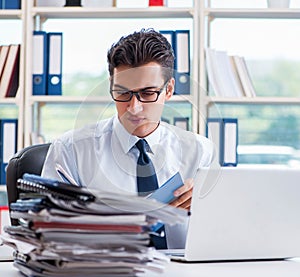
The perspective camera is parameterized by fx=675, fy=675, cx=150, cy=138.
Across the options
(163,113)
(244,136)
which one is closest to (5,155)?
(244,136)

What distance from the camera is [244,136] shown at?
11.5 feet

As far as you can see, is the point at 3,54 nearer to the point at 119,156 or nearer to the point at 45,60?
the point at 45,60

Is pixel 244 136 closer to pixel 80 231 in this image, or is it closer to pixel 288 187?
pixel 288 187

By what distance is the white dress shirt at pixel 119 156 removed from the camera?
1.60 m

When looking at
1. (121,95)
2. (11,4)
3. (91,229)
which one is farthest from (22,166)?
(11,4)

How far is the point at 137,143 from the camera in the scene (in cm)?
178

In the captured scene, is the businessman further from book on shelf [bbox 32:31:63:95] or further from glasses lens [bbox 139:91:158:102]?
book on shelf [bbox 32:31:63:95]

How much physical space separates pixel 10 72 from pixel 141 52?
65.0 inches

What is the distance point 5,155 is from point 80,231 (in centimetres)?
223

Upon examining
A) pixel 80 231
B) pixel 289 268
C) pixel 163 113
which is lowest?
pixel 289 268

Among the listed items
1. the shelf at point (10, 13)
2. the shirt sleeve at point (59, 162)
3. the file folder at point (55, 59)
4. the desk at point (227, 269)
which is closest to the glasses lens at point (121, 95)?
the desk at point (227, 269)

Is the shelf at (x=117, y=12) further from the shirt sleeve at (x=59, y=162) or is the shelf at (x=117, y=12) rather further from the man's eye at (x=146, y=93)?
the man's eye at (x=146, y=93)

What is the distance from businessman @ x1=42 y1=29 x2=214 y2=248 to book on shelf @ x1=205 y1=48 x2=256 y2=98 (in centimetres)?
125

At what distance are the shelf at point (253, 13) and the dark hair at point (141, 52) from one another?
1.35 metres
